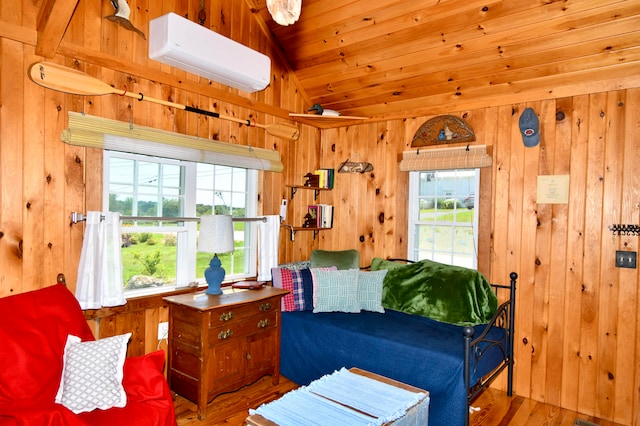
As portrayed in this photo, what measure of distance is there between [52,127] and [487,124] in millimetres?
3092

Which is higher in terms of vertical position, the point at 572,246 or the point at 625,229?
the point at 625,229

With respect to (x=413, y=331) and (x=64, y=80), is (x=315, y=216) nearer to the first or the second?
(x=413, y=331)

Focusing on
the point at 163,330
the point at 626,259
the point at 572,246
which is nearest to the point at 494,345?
the point at 572,246

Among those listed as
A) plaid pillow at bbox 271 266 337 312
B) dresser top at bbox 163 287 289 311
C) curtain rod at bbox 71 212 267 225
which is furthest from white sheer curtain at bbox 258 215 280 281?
dresser top at bbox 163 287 289 311

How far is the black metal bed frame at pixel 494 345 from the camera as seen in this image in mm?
2301

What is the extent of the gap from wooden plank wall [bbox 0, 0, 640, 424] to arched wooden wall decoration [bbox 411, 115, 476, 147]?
9 cm

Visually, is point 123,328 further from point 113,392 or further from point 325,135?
point 325,135

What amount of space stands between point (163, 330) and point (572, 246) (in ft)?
9.92

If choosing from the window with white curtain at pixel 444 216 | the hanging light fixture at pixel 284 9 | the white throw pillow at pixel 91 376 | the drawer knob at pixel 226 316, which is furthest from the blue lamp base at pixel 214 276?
the hanging light fixture at pixel 284 9

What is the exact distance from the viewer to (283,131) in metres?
3.82

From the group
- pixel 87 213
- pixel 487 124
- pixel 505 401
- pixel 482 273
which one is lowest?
pixel 505 401

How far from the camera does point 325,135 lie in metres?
4.35

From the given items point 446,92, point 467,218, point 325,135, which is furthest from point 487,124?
point 325,135

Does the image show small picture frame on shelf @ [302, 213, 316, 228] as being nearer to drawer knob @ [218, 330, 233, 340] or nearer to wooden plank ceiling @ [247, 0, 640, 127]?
wooden plank ceiling @ [247, 0, 640, 127]
